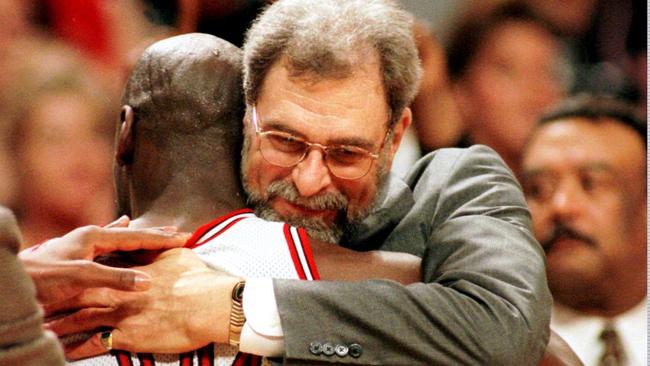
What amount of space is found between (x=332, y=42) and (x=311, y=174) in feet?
0.75

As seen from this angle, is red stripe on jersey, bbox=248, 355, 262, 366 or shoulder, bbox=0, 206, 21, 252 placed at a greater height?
shoulder, bbox=0, 206, 21, 252

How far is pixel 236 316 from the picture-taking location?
1.44 metres

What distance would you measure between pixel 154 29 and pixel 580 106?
4.41ft

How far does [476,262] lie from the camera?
1.60 m

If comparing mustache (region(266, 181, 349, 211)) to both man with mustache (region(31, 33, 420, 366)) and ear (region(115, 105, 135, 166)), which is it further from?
ear (region(115, 105, 135, 166))

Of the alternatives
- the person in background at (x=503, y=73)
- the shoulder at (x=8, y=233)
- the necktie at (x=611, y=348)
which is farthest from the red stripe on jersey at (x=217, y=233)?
the necktie at (x=611, y=348)

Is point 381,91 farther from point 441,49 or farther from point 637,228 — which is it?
point 637,228

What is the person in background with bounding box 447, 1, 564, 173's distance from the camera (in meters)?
3.14

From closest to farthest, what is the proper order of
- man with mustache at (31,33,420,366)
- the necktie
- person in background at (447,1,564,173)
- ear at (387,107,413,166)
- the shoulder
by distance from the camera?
1. the shoulder
2. man with mustache at (31,33,420,366)
3. ear at (387,107,413,166)
4. the necktie
5. person in background at (447,1,564,173)

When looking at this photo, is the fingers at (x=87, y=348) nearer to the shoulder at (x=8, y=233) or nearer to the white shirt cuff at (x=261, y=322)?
the white shirt cuff at (x=261, y=322)

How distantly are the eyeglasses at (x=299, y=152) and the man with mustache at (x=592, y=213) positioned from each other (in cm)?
145

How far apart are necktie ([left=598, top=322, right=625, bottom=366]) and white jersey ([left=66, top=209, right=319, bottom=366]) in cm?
178

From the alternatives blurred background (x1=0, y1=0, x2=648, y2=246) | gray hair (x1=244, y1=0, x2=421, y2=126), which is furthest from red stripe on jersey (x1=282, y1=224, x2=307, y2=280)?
blurred background (x1=0, y1=0, x2=648, y2=246)

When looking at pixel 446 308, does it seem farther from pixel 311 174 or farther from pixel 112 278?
pixel 112 278
